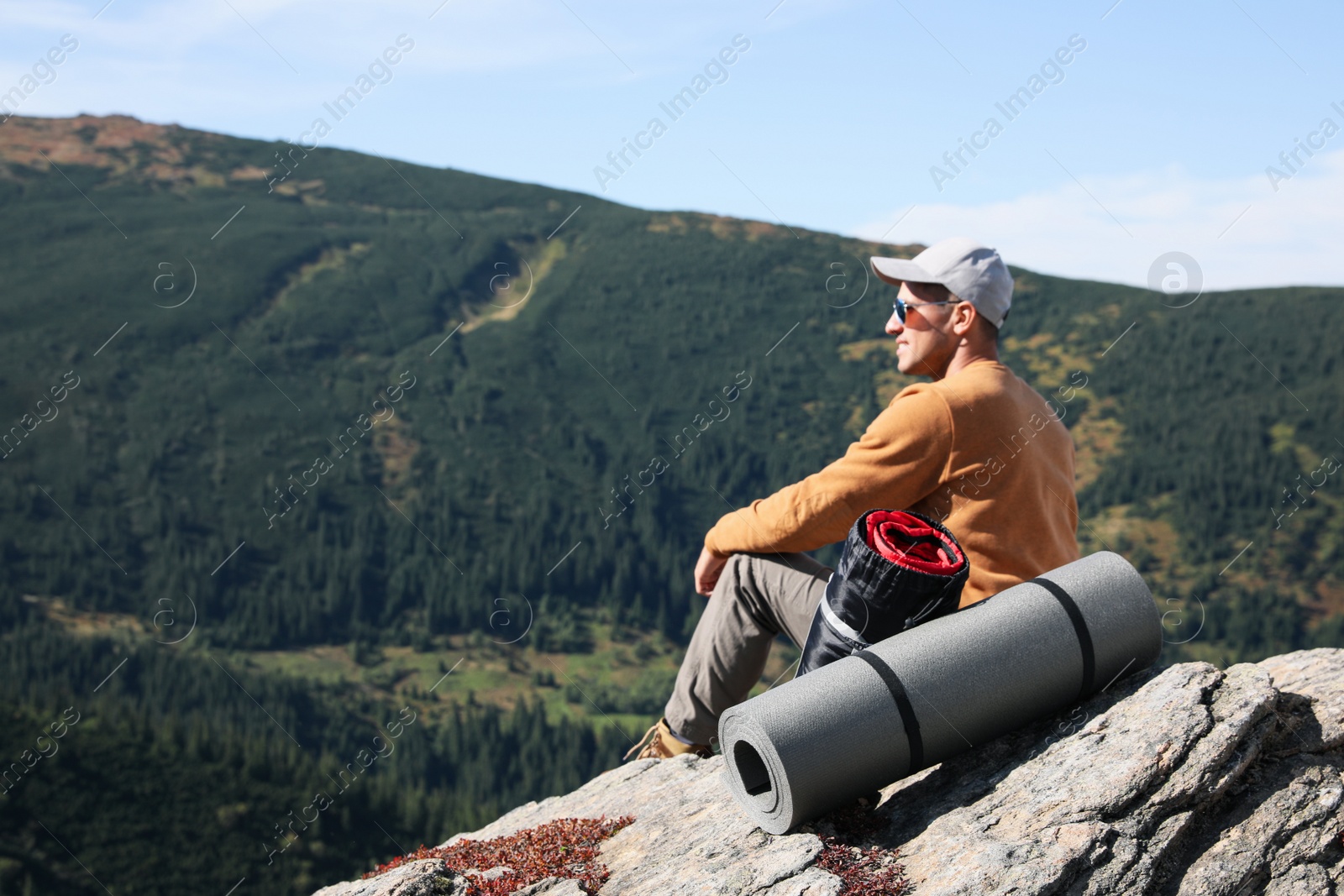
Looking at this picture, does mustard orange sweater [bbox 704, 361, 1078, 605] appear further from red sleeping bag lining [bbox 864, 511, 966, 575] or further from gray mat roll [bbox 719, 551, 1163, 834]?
gray mat roll [bbox 719, 551, 1163, 834]

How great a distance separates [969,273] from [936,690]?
2390 millimetres

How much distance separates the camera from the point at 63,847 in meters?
88.2

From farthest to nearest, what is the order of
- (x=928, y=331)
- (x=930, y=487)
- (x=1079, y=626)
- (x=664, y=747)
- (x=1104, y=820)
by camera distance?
(x=664, y=747) → (x=928, y=331) → (x=930, y=487) → (x=1079, y=626) → (x=1104, y=820)

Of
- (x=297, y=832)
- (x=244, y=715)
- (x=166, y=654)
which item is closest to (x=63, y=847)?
(x=297, y=832)

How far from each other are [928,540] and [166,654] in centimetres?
16309

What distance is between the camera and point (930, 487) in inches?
257

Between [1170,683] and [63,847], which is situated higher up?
[1170,683]

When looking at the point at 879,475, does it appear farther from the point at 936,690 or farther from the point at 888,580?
the point at 936,690

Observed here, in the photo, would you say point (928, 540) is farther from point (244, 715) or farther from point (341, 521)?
point (341, 521)

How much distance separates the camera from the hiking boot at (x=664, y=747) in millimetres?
8070

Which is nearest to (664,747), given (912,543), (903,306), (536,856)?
(536,856)

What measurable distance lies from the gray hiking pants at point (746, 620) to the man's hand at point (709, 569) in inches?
5.1

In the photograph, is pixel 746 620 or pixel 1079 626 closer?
pixel 1079 626

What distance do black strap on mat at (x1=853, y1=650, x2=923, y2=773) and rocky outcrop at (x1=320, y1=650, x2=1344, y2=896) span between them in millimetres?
416
